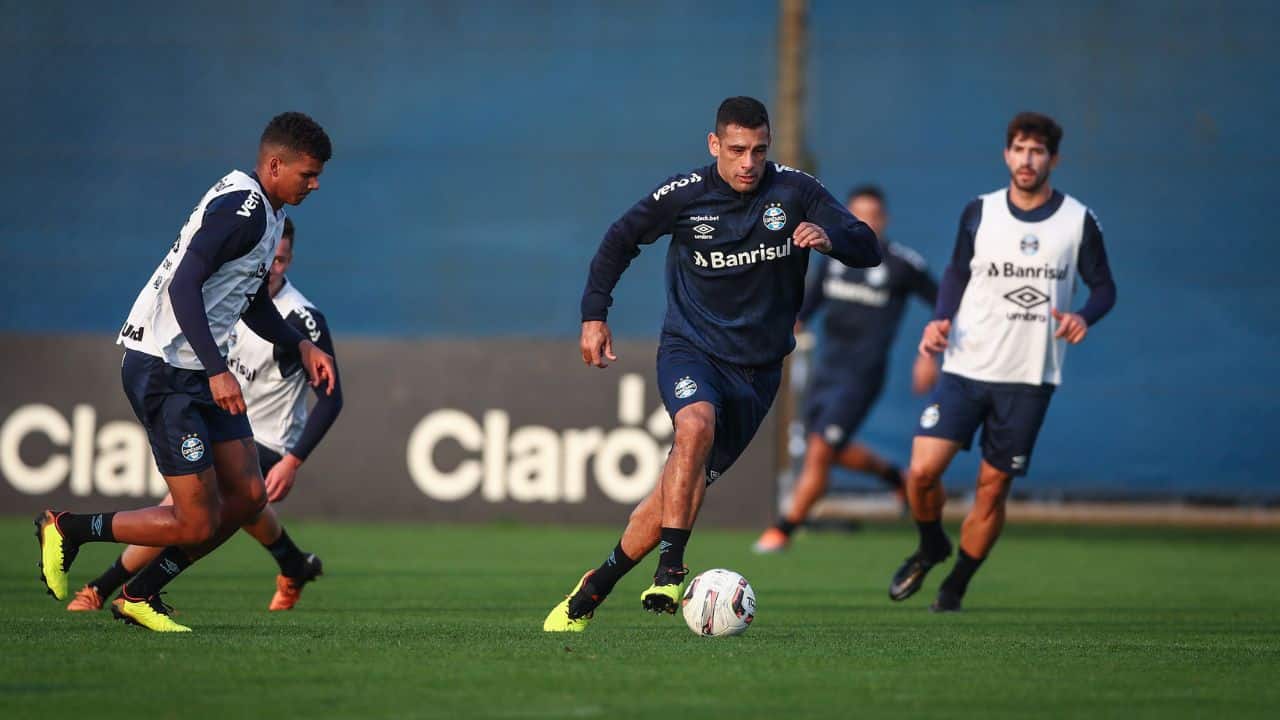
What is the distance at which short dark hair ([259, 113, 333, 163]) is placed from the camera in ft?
22.5

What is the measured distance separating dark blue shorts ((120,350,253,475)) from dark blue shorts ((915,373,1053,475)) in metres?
3.60

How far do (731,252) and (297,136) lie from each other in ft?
5.82

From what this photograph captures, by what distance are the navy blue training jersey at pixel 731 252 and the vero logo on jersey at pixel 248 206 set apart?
1.34 m

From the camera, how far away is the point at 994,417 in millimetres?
8656

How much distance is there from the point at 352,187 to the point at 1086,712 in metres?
15.1

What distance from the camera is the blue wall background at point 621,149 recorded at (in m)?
17.8

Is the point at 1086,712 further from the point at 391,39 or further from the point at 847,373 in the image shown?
the point at 391,39

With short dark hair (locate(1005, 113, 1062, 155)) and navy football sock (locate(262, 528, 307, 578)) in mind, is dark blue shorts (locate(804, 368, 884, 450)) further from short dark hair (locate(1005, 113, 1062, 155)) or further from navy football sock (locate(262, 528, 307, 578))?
navy football sock (locate(262, 528, 307, 578))

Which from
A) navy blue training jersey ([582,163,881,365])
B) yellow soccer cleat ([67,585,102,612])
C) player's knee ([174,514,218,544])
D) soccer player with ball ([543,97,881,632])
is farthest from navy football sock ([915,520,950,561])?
yellow soccer cleat ([67,585,102,612])

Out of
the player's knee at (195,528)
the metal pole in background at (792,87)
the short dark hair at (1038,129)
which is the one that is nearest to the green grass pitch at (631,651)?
the player's knee at (195,528)

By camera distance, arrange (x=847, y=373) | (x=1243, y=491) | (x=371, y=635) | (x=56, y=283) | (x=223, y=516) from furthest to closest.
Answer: (x=56, y=283) < (x=1243, y=491) < (x=847, y=373) < (x=223, y=516) < (x=371, y=635)

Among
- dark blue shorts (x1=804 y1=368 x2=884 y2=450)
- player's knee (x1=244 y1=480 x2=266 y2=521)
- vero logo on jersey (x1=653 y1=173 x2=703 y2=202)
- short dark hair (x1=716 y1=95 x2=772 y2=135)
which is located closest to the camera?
short dark hair (x1=716 y1=95 x2=772 y2=135)

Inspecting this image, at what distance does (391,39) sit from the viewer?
765 inches

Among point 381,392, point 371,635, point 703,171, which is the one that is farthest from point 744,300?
point 381,392
